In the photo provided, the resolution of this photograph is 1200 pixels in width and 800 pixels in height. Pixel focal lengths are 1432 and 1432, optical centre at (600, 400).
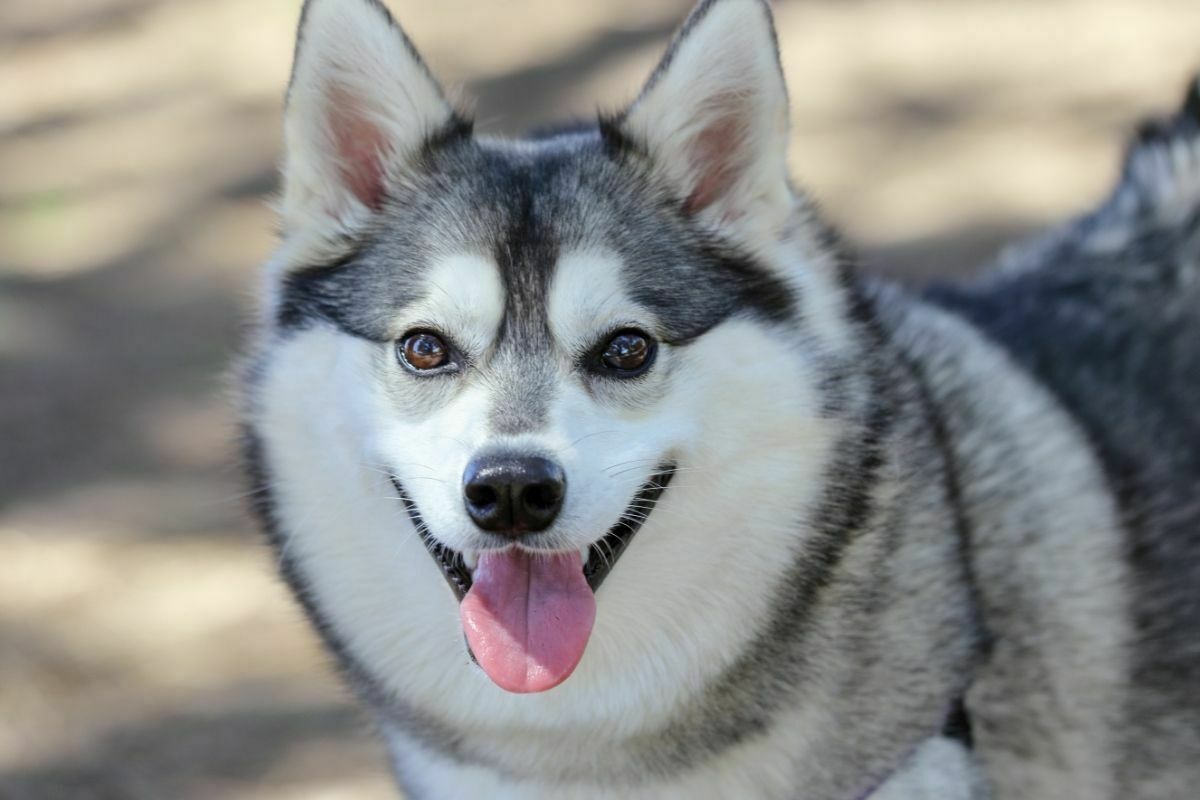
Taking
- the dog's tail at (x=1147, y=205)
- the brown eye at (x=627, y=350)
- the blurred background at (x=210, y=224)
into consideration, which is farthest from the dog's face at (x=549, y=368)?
the dog's tail at (x=1147, y=205)

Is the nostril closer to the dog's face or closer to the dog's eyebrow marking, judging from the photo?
the dog's face

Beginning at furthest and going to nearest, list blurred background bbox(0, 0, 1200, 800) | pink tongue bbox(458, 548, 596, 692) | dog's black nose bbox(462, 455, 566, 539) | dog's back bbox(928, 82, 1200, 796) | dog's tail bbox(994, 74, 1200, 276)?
Result: 1. blurred background bbox(0, 0, 1200, 800)
2. dog's tail bbox(994, 74, 1200, 276)
3. dog's back bbox(928, 82, 1200, 796)
4. pink tongue bbox(458, 548, 596, 692)
5. dog's black nose bbox(462, 455, 566, 539)

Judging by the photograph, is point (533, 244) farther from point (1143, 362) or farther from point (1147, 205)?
point (1147, 205)

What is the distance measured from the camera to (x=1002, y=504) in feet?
9.08

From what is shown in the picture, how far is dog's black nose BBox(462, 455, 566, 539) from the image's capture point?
2.24m

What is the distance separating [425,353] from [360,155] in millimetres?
476

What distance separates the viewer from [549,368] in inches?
96.8

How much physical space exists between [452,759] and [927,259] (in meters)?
3.72

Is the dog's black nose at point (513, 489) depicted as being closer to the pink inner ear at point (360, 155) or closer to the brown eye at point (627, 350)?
the brown eye at point (627, 350)

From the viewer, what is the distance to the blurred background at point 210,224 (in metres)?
4.12

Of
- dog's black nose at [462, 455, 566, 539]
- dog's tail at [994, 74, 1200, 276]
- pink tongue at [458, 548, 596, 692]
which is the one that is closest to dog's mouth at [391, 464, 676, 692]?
pink tongue at [458, 548, 596, 692]

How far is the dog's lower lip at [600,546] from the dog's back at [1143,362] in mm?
985

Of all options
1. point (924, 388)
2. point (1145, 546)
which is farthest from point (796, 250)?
point (1145, 546)

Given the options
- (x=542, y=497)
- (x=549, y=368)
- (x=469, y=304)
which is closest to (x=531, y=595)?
(x=542, y=497)
